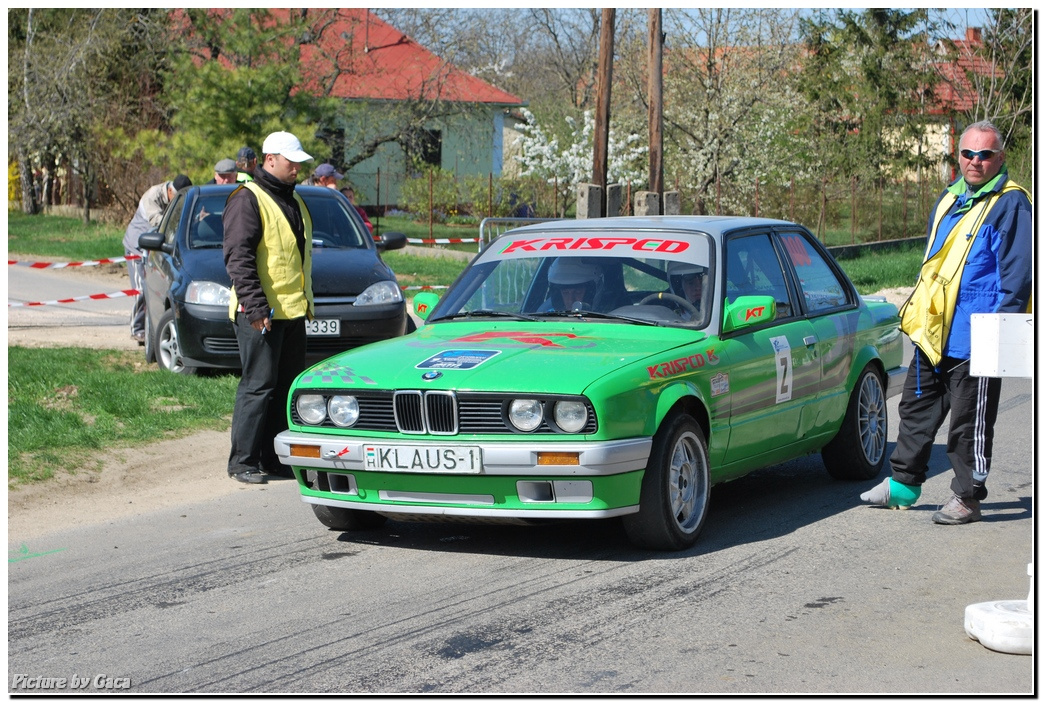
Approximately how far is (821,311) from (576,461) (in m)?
2.65

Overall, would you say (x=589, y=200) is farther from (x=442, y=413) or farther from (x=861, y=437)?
(x=442, y=413)

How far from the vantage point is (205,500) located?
762cm

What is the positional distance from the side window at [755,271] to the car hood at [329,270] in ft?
15.0

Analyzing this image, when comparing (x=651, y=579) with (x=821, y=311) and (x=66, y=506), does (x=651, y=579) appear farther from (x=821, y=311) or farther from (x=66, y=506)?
(x=66, y=506)

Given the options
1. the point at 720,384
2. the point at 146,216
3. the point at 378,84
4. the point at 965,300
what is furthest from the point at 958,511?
the point at 378,84

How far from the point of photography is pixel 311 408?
629cm

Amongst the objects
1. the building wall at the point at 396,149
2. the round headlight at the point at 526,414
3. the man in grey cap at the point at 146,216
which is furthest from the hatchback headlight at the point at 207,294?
the building wall at the point at 396,149

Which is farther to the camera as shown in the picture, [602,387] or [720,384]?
[720,384]

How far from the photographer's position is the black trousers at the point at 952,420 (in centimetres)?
665

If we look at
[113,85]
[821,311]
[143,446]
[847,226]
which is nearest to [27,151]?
[113,85]

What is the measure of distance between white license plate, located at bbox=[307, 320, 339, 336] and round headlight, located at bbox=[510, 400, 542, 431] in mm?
5406

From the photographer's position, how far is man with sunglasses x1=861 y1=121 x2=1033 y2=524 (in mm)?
6453

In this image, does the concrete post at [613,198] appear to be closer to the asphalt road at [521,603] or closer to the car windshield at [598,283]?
the car windshield at [598,283]

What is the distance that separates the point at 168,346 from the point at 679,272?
6097 millimetres
